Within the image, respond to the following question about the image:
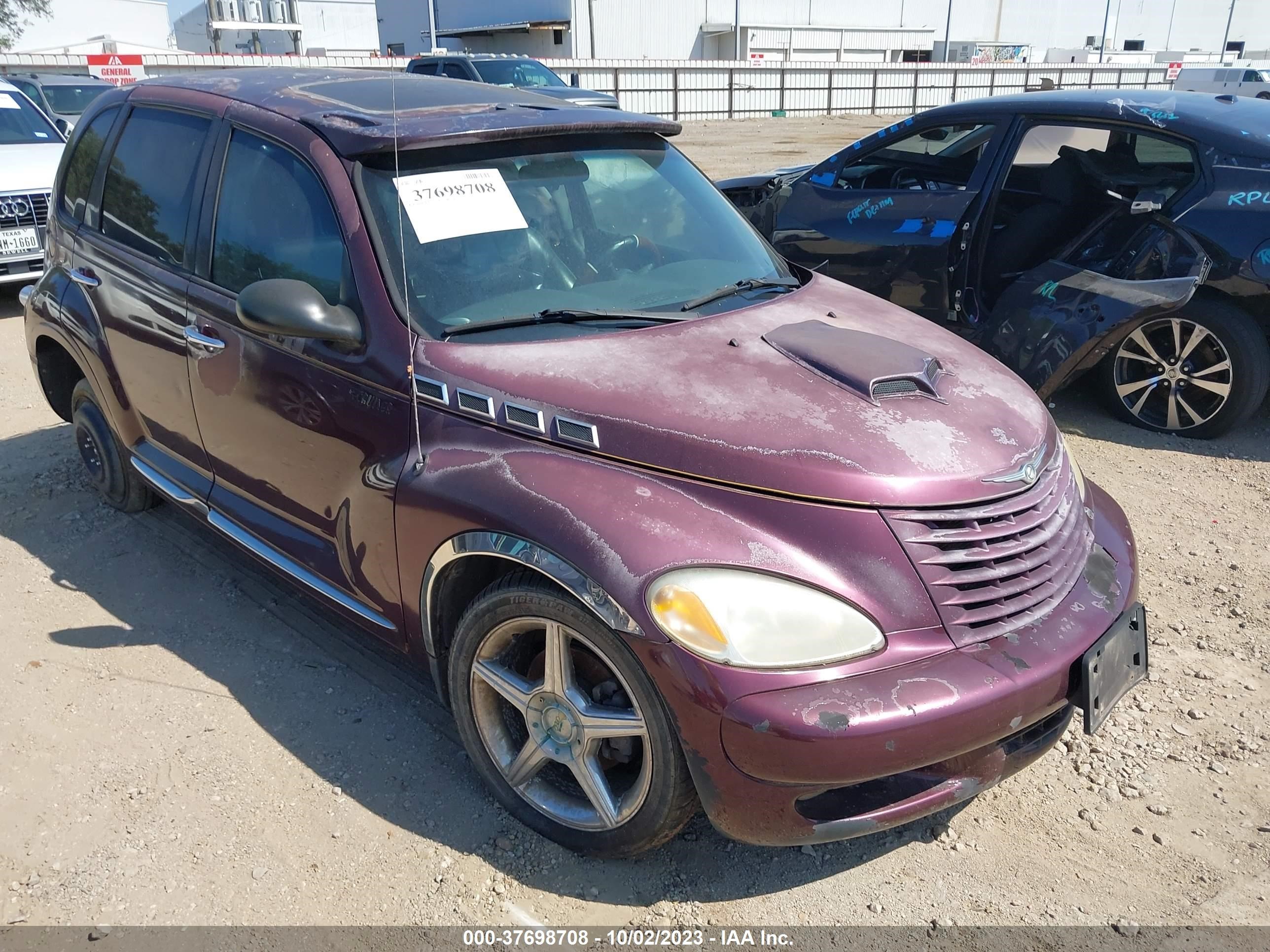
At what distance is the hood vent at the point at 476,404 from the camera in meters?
2.49

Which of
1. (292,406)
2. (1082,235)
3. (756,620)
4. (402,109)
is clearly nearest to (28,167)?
(402,109)

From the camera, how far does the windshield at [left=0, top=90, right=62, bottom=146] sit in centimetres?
925

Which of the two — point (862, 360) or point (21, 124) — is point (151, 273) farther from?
point (21, 124)

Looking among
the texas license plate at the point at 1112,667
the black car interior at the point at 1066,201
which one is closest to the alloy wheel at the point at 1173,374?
the black car interior at the point at 1066,201

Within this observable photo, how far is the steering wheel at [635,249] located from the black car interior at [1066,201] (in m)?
3.12

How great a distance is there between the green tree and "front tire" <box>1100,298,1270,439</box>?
143 feet

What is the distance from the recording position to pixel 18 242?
8203mm

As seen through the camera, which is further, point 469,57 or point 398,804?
point 469,57

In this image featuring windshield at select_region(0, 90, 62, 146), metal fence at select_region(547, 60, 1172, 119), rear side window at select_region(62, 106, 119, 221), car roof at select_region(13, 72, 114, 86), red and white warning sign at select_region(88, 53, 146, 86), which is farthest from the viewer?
metal fence at select_region(547, 60, 1172, 119)

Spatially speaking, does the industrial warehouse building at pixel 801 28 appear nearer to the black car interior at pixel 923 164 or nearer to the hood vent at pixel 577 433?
the black car interior at pixel 923 164

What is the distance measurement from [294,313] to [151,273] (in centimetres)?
128

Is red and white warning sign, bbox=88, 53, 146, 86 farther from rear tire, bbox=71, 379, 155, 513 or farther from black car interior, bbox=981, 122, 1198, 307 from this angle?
black car interior, bbox=981, 122, 1198, 307

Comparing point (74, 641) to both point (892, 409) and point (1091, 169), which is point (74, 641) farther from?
point (1091, 169)

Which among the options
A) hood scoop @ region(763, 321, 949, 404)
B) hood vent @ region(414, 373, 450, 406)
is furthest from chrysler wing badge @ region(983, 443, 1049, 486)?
hood vent @ region(414, 373, 450, 406)
